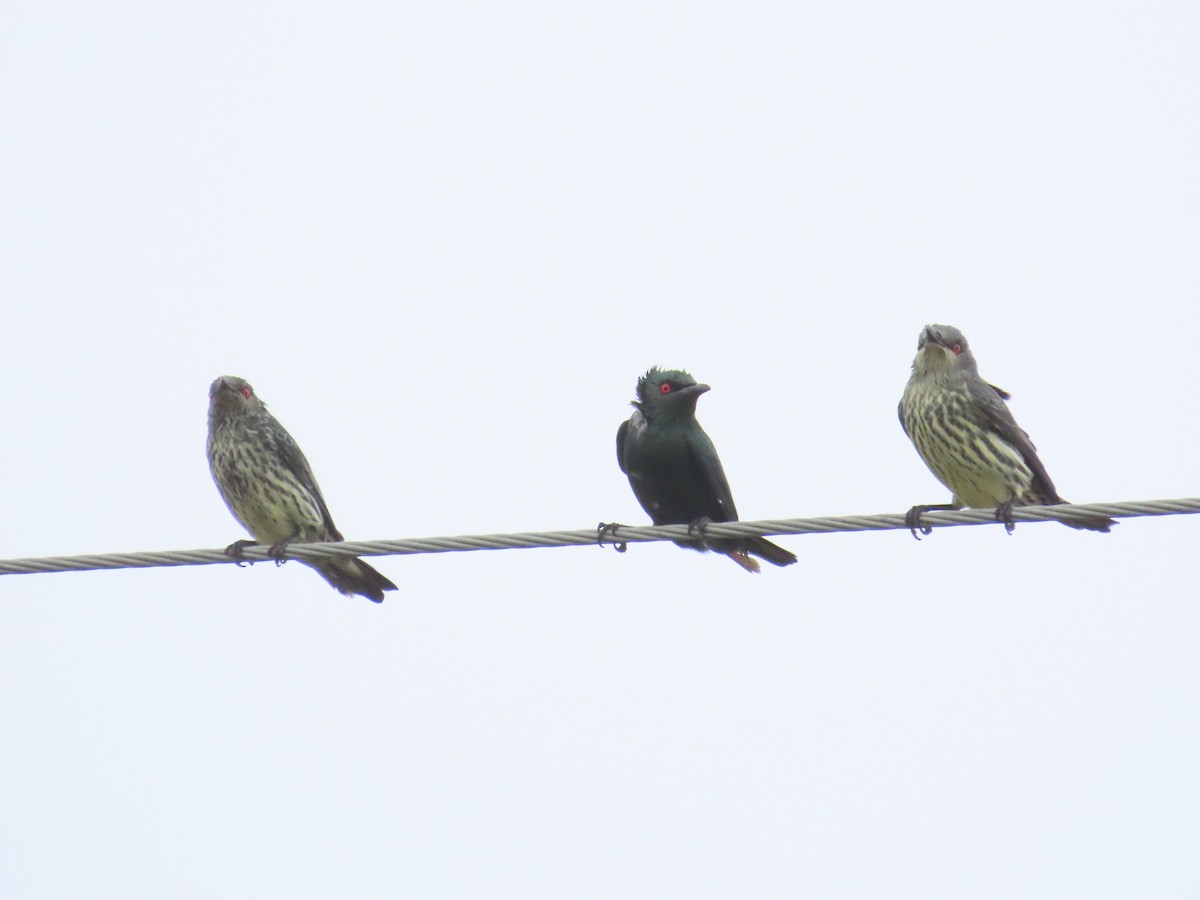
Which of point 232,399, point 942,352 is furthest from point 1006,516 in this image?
point 232,399

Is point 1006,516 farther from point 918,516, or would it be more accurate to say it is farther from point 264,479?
point 264,479

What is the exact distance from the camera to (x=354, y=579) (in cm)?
986

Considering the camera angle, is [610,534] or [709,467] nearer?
[610,534]

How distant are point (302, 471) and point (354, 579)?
99 centimetres

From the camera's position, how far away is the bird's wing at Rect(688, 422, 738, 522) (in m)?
10.2

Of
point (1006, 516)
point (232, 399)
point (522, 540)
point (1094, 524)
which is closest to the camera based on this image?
point (522, 540)

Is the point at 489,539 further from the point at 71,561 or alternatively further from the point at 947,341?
the point at 947,341

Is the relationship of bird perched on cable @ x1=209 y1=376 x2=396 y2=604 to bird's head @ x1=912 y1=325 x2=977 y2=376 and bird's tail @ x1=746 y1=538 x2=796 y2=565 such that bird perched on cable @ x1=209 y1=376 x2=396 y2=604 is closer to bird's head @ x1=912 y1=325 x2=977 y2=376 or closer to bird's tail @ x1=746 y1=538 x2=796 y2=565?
bird's tail @ x1=746 y1=538 x2=796 y2=565

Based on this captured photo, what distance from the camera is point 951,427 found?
9.86 meters

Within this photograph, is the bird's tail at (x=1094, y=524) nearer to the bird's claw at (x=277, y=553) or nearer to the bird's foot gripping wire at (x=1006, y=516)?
the bird's foot gripping wire at (x=1006, y=516)

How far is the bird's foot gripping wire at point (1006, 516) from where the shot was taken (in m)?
8.21

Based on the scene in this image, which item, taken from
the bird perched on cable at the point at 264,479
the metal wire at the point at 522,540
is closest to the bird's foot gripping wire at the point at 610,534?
the metal wire at the point at 522,540

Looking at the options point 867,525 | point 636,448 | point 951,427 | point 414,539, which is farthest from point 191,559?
point 951,427

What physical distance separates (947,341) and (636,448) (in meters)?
1.96
